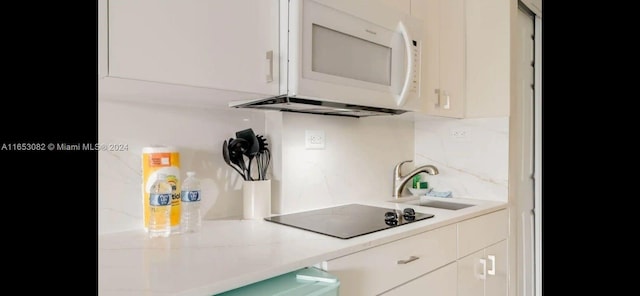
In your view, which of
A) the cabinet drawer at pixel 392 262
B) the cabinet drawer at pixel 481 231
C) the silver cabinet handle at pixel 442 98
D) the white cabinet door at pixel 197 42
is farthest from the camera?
the silver cabinet handle at pixel 442 98

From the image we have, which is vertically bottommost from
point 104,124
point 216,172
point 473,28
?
point 216,172

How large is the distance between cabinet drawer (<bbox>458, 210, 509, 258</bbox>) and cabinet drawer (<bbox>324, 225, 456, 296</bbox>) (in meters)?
0.08

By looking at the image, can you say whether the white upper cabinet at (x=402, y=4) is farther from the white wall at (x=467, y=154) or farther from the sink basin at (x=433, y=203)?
the sink basin at (x=433, y=203)

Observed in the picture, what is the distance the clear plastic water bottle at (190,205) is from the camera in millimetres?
1157

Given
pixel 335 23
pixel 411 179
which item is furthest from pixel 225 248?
pixel 411 179

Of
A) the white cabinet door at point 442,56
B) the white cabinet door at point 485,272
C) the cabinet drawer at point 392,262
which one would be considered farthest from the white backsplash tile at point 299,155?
the cabinet drawer at point 392,262

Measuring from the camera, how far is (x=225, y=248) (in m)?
0.97

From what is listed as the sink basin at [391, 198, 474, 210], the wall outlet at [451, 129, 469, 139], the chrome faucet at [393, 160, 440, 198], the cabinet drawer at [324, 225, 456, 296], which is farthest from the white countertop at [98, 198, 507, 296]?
the wall outlet at [451, 129, 469, 139]

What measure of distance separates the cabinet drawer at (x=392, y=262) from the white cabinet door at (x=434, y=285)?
0.02 m

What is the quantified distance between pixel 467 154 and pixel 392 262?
1.11m

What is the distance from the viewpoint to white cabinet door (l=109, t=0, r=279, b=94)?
84cm

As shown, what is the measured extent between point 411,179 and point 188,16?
5.14 feet

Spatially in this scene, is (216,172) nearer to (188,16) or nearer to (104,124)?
(104,124)
